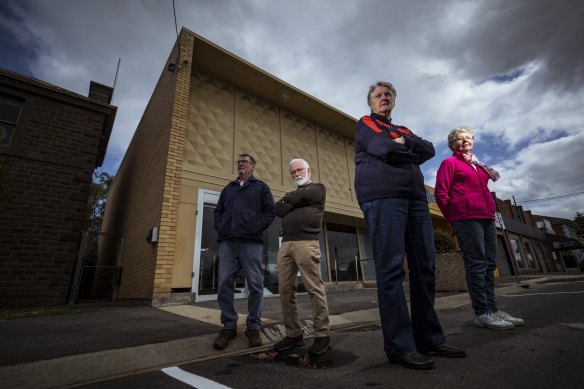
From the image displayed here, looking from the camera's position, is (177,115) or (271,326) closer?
(271,326)

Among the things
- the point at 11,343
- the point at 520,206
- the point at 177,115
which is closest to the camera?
the point at 11,343

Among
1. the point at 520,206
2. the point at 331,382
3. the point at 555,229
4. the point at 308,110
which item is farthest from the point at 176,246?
the point at 555,229

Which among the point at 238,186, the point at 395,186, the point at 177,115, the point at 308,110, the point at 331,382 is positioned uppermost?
the point at 308,110

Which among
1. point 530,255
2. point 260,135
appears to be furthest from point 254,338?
point 530,255

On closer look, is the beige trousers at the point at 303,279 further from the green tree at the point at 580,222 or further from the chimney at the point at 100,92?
the green tree at the point at 580,222

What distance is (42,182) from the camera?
6.86 meters

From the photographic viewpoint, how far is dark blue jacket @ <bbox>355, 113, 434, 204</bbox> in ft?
6.43

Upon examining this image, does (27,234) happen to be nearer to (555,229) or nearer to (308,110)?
(308,110)

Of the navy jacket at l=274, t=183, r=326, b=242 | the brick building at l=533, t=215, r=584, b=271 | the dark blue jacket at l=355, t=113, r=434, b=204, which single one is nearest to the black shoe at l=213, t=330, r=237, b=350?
the navy jacket at l=274, t=183, r=326, b=242

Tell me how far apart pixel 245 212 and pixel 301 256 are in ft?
2.76

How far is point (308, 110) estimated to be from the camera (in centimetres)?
1039

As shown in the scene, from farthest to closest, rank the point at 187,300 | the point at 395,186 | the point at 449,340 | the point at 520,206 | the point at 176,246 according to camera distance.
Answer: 1. the point at 520,206
2. the point at 176,246
3. the point at 187,300
4. the point at 449,340
5. the point at 395,186

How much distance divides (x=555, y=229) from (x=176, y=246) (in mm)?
58874

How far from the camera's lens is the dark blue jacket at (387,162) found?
1.96 meters
